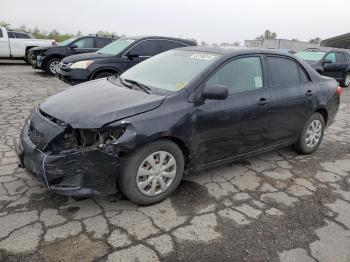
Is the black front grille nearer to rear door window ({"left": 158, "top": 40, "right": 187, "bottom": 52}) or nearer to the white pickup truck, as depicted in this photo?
rear door window ({"left": 158, "top": 40, "right": 187, "bottom": 52})

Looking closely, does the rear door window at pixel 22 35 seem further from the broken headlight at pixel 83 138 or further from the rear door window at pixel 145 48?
the broken headlight at pixel 83 138

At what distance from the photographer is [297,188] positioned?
4.20m

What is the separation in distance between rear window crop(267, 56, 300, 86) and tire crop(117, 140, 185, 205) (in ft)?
5.94

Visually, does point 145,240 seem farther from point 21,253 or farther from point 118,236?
point 21,253

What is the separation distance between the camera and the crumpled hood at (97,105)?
3.21 m

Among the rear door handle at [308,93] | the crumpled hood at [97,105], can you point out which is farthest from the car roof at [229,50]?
the crumpled hood at [97,105]

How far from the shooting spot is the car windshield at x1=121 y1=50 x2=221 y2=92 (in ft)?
12.9

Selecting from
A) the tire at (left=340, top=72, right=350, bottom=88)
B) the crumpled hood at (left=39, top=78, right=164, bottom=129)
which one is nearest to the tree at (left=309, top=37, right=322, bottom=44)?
the tire at (left=340, top=72, right=350, bottom=88)

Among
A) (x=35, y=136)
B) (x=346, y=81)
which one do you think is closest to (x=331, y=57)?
(x=346, y=81)

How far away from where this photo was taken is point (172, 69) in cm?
423

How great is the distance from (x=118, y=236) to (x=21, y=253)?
2.55 feet

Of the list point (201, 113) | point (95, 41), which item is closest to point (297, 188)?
point (201, 113)

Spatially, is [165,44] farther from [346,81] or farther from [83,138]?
[346,81]

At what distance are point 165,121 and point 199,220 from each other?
1.02 m
